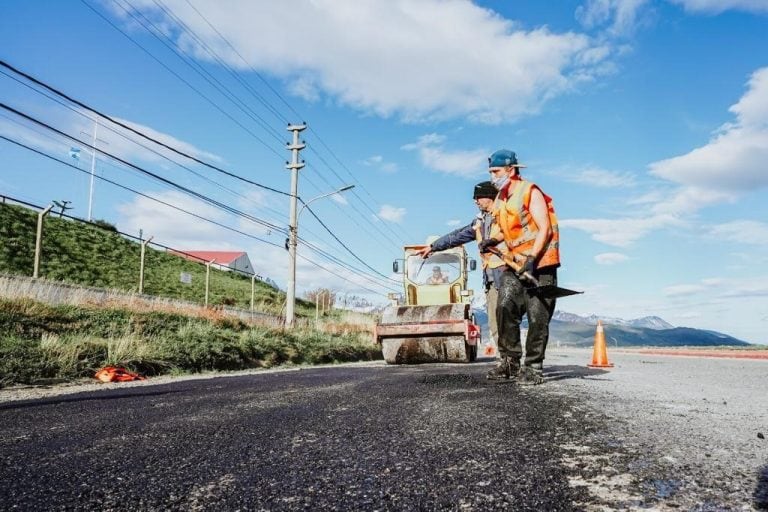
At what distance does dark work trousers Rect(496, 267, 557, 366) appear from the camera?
462 centimetres

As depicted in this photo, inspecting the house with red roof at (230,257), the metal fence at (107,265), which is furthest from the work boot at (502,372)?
the house with red roof at (230,257)

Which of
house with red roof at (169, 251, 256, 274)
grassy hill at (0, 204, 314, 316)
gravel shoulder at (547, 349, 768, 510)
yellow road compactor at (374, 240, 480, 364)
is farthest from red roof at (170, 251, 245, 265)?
gravel shoulder at (547, 349, 768, 510)

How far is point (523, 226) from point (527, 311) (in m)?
0.75

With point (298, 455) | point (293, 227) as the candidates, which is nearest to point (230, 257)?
point (293, 227)

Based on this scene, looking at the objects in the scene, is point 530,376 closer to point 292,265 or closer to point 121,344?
point 121,344

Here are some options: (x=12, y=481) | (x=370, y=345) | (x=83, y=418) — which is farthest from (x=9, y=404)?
(x=370, y=345)

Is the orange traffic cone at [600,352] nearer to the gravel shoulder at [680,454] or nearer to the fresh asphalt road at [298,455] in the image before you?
the gravel shoulder at [680,454]

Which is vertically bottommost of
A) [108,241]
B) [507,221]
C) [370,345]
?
[370,345]

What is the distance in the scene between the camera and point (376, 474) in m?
1.64

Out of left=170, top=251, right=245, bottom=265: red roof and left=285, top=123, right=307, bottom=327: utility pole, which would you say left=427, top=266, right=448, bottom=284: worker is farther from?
left=170, top=251, right=245, bottom=265: red roof

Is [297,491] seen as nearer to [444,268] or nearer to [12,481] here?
[12,481]

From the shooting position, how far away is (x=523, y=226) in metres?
4.70

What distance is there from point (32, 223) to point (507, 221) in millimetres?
29905

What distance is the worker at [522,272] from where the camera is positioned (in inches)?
181
